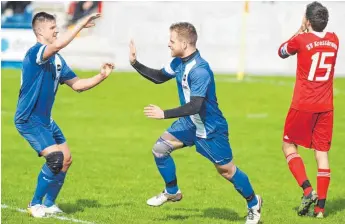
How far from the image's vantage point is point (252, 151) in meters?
17.0

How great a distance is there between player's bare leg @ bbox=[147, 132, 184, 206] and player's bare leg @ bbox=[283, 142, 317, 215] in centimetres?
149

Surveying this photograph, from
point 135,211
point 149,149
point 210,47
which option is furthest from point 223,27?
point 135,211

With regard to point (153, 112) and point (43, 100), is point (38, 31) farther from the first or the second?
point (153, 112)

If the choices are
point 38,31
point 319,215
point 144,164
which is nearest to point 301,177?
point 319,215

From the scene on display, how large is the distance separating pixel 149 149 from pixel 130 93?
1006 cm

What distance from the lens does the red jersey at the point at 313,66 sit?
35.0ft

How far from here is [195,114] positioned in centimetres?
990

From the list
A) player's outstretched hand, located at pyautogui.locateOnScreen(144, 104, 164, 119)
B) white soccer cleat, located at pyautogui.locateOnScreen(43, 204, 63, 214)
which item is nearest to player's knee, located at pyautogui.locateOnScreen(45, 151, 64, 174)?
white soccer cleat, located at pyautogui.locateOnScreen(43, 204, 63, 214)

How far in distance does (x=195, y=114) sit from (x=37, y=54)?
1.89m

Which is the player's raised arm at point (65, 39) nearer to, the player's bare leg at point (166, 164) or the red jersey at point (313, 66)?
the player's bare leg at point (166, 164)

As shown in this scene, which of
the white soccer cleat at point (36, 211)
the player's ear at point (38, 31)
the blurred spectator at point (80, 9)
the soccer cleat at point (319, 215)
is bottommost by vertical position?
the blurred spectator at point (80, 9)

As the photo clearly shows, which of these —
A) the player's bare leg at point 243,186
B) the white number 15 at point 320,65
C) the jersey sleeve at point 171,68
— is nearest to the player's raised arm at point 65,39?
the jersey sleeve at point 171,68

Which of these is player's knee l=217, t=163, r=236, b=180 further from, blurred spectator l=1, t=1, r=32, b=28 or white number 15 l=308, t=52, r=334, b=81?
blurred spectator l=1, t=1, r=32, b=28

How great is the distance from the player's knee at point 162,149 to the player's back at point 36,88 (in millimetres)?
1361
